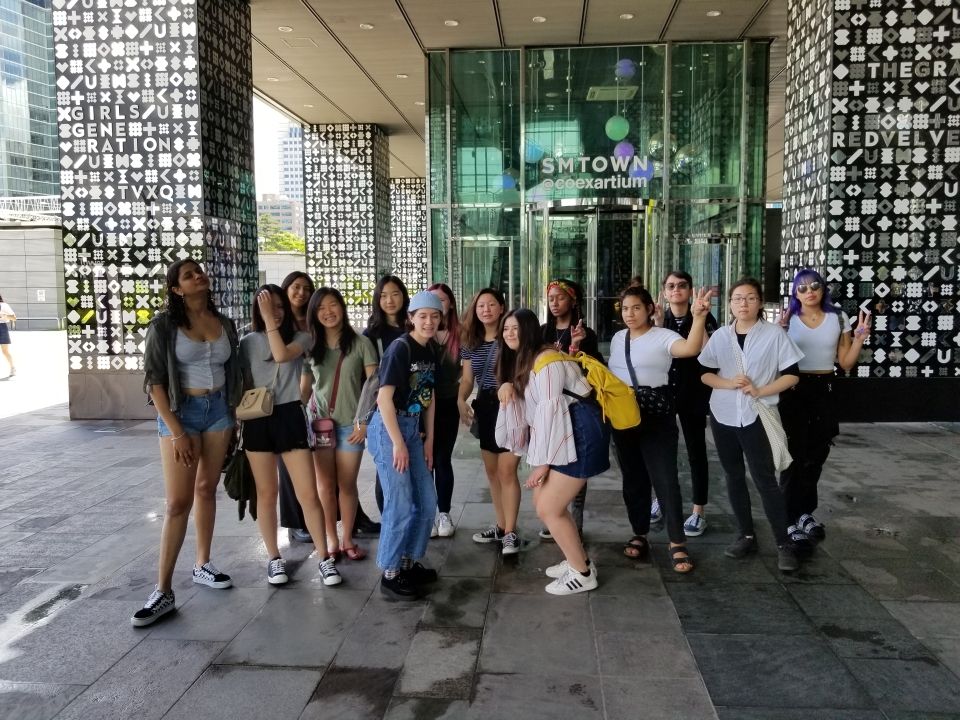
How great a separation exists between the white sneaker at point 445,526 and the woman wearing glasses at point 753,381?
1.71 metres

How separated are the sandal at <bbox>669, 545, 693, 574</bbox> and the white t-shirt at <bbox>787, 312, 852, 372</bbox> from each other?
1.31 meters

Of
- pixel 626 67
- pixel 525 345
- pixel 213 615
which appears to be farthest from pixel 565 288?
pixel 626 67

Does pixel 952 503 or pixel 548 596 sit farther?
pixel 952 503

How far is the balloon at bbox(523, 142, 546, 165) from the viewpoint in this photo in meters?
11.9

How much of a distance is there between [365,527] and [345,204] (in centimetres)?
1473

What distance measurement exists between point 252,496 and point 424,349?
121cm

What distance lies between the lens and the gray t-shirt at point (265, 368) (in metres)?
3.89

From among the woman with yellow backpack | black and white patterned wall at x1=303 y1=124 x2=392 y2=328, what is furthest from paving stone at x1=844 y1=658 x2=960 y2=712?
black and white patterned wall at x1=303 y1=124 x2=392 y2=328

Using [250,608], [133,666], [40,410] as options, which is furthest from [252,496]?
[40,410]

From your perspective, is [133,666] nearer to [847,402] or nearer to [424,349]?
[424,349]

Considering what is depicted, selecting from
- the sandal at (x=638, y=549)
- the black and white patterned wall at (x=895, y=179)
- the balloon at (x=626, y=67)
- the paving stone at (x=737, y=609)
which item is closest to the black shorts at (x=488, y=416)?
the sandal at (x=638, y=549)

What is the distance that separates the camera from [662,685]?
288 centimetres

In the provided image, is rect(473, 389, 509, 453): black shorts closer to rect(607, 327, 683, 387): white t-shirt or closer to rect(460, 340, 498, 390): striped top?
rect(460, 340, 498, 390): striped top

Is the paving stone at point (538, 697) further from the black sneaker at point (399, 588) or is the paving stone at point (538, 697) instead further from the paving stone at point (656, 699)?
the black sneaker at point (399, 588)
